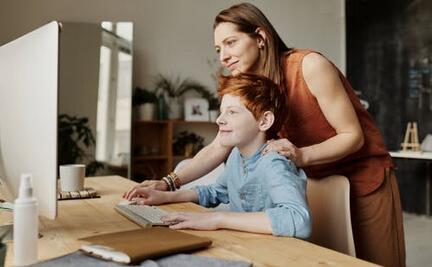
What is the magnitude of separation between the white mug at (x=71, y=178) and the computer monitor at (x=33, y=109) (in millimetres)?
600

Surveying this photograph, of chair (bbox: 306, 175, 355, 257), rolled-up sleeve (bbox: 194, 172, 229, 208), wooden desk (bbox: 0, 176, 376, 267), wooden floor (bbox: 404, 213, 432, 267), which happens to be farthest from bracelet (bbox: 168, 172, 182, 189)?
wooden floor (bbox: 404, 213, 432, 267)

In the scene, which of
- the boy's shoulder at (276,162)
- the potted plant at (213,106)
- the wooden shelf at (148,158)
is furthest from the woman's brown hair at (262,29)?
the potted plant at (213,106)

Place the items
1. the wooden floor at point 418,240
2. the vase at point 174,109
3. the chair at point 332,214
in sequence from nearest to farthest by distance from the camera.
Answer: the chair at point 332,214 < the wooden floor at point 418,240 < the vase at point 174,109

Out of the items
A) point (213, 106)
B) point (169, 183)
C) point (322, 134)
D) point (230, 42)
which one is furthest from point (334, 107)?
point (213, 106)

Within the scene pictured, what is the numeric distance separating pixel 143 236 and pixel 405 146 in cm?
445

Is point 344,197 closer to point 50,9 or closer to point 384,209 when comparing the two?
point 384,209

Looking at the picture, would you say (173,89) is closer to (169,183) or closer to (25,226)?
(169,183)

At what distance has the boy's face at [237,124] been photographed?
1.17m

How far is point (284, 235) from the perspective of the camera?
37.9 inches

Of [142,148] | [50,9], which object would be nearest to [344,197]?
[142,148]

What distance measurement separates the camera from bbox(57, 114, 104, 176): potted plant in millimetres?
4211

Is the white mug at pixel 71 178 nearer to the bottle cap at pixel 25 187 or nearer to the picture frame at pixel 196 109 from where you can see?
the bottle cap at pixel 25 187

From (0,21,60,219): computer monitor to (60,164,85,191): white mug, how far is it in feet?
1.97

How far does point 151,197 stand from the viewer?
139 centimetres
